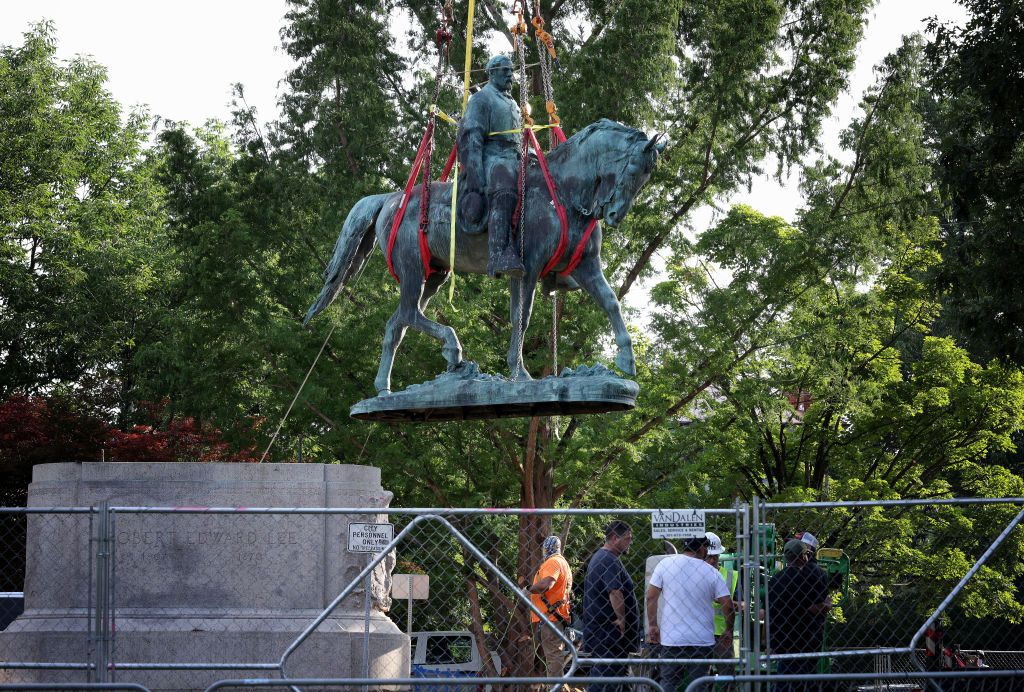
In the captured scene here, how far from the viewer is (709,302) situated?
2108 cm

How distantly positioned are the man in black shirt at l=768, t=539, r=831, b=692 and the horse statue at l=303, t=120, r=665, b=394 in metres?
1.66

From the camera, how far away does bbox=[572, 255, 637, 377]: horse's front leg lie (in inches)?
361

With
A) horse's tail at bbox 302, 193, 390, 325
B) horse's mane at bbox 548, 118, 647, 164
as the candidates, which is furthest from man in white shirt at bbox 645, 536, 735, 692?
horse's tail at bbox 302, 193, 390, 325

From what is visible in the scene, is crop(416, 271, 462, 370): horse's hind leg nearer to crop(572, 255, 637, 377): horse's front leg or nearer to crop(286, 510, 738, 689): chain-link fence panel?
crop(572, 255, 637, 377): horse's front leg

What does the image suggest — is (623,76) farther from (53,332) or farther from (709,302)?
(53,332)

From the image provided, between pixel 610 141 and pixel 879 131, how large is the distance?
13.7 metres

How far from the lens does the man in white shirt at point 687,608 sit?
29.0ft

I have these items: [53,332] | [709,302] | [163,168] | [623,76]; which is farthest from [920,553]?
[53,332]

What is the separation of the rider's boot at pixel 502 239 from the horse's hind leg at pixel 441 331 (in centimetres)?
58

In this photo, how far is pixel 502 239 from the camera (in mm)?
9273

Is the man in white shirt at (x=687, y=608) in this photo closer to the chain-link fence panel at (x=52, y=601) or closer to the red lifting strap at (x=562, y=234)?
the red lifting strap at (x=562, y=234)

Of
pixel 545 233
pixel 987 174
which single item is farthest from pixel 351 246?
pixel 987 174

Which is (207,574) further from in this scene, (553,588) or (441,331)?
(553,588)

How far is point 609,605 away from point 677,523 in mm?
1723
